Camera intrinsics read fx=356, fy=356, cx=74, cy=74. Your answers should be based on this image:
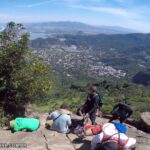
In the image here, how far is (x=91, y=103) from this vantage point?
497 inches

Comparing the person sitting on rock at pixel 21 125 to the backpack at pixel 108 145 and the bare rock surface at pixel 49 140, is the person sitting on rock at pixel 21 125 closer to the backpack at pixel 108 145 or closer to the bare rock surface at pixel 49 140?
the bare rock surface at pixel 49 140

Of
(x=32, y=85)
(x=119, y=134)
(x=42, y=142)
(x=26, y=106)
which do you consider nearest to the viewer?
(x=119, y=134)

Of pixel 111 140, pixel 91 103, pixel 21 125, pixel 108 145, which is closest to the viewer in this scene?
pixel 108 145

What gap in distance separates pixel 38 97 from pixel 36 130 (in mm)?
5647

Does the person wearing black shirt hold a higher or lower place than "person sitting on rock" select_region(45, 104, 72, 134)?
higher

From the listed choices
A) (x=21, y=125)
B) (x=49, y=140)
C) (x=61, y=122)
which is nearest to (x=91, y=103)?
(x=61, y=122)

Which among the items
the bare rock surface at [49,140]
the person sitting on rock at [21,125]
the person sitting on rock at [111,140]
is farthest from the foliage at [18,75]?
the person sitting on rock at [111,140]

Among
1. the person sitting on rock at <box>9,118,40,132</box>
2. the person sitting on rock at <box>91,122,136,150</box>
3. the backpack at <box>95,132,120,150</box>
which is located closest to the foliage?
the person sitting on rock at <box>9,118,40,132</box>

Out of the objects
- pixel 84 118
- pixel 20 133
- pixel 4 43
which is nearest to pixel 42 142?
pixel 20 133

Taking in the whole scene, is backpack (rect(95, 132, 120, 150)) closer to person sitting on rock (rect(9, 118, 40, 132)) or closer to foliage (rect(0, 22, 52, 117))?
person sitting on rock (rect(9, 118, 40, 132))

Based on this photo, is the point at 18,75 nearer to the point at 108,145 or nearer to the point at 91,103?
the point at 91,103

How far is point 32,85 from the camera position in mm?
16844

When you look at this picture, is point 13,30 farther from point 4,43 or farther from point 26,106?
point 26,106

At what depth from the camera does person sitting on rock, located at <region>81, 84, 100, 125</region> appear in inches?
485
